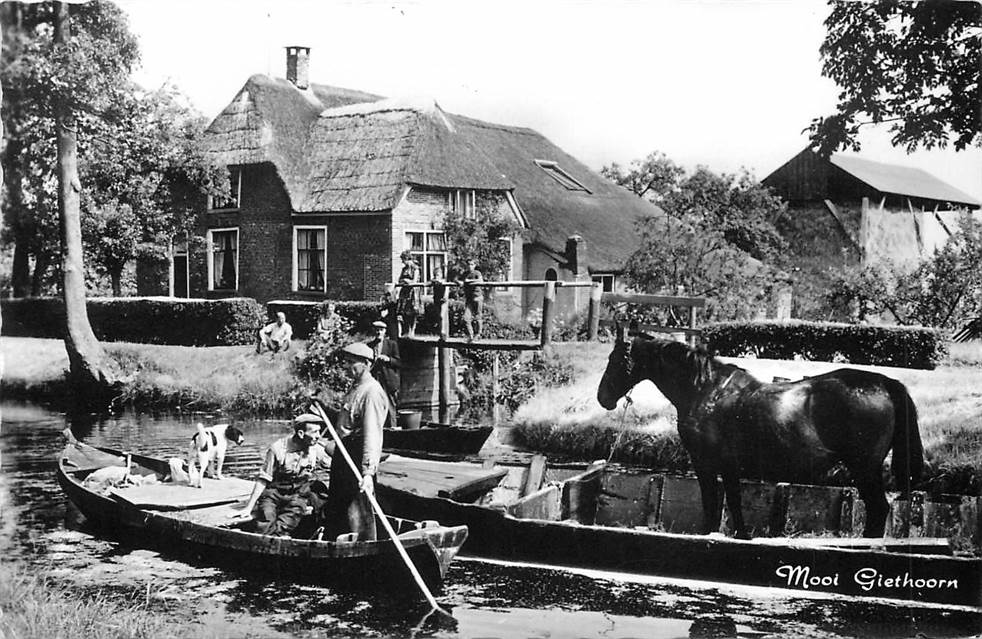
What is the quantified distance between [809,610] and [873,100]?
10.1 ft

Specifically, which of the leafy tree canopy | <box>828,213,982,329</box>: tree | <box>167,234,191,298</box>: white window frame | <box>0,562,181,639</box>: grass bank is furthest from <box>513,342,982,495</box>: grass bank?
<box>0,562,181,639</box>: grass bank

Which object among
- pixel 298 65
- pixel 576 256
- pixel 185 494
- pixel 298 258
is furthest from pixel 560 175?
pixel 185 494

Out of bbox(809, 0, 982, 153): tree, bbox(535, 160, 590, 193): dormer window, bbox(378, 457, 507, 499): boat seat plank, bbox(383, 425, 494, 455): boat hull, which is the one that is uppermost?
bbox(809, 0, 982, 153): tree

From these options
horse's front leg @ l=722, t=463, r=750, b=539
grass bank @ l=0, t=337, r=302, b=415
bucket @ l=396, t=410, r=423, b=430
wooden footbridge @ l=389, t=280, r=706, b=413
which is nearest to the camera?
horse's front leg @ l=722, t=463, r=750, b=539

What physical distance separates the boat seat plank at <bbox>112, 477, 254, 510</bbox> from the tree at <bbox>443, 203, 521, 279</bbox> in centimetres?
230

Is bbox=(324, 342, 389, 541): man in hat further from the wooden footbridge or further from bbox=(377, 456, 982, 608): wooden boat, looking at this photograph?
the wooden footbridge

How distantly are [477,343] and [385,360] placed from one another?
0.68 metres

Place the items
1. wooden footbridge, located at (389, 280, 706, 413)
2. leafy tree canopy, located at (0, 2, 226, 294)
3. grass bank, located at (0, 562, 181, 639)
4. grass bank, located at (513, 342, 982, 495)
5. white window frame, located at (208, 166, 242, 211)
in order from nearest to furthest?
grass bank, located at (0, 562, 181, 639)
grass bank, located at (513, 342, 982, 495)
leafy tree canopy, located at (0, 2, 226, 294)
wooden footbridge, located at (389, 280, 706, 413)
white window frame, located at (208, 166, 242, 211)

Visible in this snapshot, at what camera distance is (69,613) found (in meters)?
4.80

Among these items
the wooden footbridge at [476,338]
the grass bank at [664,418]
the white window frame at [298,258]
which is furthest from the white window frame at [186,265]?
the grass bank at [664,418]

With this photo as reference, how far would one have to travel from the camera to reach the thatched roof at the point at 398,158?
6191mm

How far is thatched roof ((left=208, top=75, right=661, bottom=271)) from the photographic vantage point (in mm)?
6191

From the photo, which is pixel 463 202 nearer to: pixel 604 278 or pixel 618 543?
pixel 604 278

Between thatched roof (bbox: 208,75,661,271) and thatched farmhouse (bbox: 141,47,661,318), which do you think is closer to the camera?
thatched roof (bbox: 208,75,661,271)
